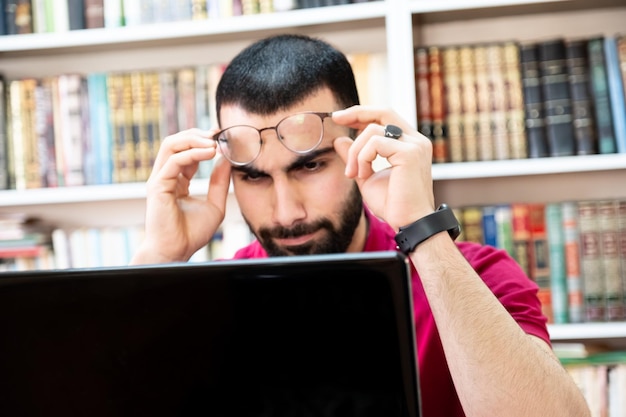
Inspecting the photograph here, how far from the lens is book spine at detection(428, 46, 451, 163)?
165 cm

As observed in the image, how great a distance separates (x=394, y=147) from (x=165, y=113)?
912 millimetres

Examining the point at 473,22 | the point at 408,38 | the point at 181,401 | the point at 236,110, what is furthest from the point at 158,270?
the point at 473,22

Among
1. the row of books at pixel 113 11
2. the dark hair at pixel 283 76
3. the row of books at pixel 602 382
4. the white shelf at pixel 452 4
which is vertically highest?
the row of books at pixel 113 11

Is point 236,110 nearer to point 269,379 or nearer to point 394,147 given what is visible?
point 394,147

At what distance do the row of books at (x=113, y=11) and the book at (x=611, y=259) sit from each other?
2.56ft

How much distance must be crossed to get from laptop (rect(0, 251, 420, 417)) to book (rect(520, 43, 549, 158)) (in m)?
1.22

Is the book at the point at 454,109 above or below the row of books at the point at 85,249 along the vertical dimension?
above

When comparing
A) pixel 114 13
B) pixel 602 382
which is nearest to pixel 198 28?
pixel 114 13

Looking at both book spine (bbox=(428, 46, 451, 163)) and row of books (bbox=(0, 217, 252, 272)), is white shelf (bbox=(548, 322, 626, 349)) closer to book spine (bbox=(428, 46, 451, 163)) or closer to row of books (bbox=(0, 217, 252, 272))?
book spine (bbox=(428, 46, 451, 163))

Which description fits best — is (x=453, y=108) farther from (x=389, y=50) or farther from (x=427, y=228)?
(x=427, y=228)

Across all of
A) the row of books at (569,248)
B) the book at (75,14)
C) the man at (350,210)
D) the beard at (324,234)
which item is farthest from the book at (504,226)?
the book at (75,14)

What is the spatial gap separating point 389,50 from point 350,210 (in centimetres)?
61

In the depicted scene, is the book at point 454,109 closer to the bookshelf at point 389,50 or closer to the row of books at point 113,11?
the bookshelf at point 389,50

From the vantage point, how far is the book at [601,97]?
1.62 meters
